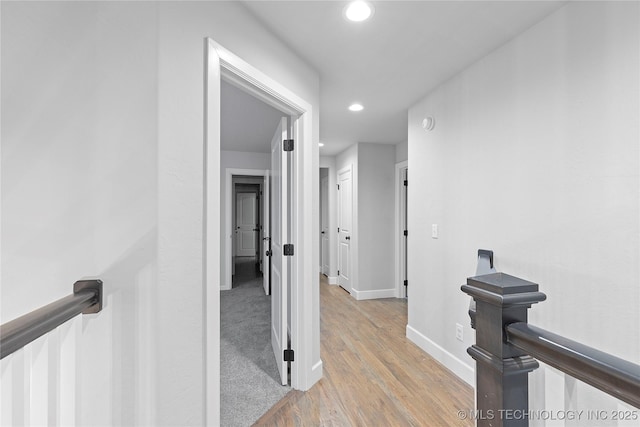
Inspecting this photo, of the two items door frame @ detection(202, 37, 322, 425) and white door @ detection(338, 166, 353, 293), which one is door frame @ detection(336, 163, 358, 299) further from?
door frame @ detection(202, 37, 322, 425)

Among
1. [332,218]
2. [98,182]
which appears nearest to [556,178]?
[98,182]

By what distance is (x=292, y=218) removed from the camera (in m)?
2.26

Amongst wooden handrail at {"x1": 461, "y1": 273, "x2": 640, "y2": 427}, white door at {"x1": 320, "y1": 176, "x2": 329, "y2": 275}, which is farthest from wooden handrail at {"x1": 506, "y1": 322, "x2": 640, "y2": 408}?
white door at {"x1": 320, "y1": 176, "x2": 329, "y2": 275}

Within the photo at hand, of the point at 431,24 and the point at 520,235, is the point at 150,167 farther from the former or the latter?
the point at 520,235

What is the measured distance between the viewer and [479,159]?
2.25 meters

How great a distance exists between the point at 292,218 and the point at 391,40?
142 centimetres

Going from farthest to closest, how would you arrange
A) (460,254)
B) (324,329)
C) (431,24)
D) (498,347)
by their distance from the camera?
(324,329) → (460,254) → (431,24) → (498,347)

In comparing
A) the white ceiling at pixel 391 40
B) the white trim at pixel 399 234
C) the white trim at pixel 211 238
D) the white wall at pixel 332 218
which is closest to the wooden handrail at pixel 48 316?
the white trim at pixel 211 238

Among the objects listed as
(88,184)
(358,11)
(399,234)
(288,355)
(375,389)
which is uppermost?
(358,11)

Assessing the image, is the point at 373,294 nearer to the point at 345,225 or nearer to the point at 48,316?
the point at 345,225

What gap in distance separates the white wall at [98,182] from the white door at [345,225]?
13.0ft

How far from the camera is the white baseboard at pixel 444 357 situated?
2.31m

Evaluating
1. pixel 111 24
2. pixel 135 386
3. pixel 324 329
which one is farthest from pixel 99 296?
pixel 324 329

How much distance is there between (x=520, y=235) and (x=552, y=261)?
0.25 m
